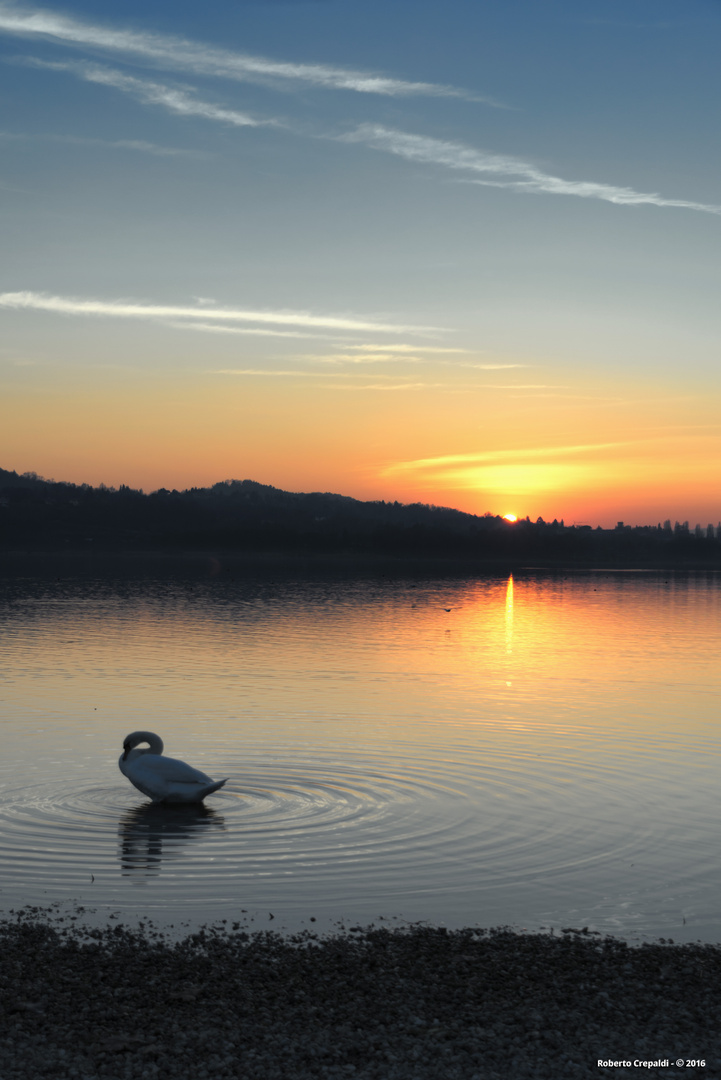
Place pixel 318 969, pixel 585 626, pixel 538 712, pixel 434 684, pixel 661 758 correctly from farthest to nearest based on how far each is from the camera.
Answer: pixel 585 626, pixel 434 684, pixel 538 712, pixel 661 758, pixel 318 969

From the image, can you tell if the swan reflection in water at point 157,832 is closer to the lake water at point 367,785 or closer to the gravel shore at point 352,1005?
the lake water at point 367,785

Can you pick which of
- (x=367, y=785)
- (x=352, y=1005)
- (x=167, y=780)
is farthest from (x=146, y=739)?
(x=352, y=1005)

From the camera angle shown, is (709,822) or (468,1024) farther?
(709,822)

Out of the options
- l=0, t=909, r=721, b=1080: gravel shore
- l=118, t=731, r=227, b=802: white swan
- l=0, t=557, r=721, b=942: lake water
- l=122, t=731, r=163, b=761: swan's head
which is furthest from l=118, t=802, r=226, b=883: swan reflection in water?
l=0, t=909, r=721, b=1080: gravel shore

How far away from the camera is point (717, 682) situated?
1580 inches

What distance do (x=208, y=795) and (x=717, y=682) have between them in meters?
27.4

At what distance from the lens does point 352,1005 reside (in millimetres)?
10125

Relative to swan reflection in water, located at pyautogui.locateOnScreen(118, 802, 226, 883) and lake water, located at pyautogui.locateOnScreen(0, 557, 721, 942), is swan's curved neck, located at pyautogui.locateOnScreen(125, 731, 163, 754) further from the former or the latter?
swan reflection in water, located at pyautogui.locateOnScreen(118, 802, 226, 883)

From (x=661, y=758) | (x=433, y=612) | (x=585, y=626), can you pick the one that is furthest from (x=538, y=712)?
(x=433, y=612)

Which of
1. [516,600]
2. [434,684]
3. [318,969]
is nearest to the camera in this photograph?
[318,969]

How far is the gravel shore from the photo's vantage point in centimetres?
877

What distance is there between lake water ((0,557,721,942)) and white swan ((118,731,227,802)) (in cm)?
32

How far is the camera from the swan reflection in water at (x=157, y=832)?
15281 mm

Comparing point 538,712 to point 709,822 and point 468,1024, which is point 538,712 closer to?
point 709,822
